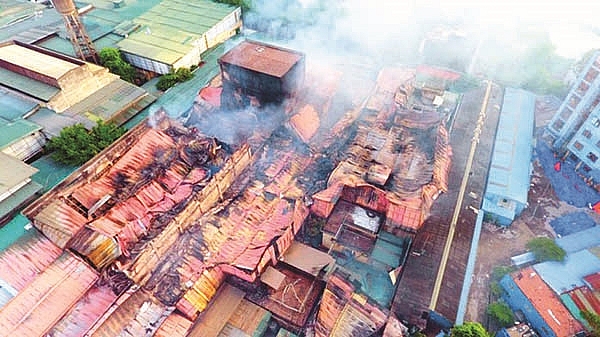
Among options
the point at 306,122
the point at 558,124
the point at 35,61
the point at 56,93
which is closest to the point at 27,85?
the point at 35,61

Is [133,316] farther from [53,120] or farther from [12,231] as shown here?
[53,120]

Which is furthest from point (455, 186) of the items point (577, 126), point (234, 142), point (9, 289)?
point (9, 289)

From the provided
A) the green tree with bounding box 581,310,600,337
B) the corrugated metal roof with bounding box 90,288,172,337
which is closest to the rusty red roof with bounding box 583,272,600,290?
the green tree with bounding box 581,310,600,337

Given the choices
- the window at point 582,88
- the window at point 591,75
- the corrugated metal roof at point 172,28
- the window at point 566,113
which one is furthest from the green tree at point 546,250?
the corrugated metal roof at point 172,28

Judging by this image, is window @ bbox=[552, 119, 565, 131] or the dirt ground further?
window @ bbox=[552, 119, 565, 131]

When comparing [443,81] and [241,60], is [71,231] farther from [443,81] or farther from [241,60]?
[443,81]

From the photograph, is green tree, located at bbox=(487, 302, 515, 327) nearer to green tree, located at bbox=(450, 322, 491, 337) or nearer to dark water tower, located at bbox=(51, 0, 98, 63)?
green tree, located at bbox=(450, 322, 491, 337)
